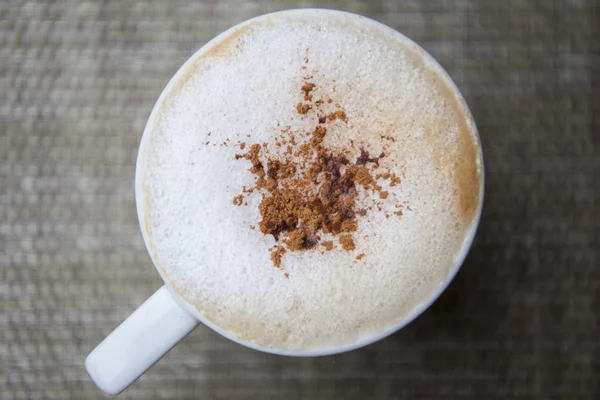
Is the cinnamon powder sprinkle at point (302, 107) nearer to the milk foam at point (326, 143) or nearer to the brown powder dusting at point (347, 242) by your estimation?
the milk foam at point (326, 143)

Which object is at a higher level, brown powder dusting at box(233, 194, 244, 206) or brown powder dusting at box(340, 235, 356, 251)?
brown powder dusting at box(233, 194, 244, 206)

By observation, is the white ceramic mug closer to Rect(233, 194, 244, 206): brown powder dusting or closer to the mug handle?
the mug handle

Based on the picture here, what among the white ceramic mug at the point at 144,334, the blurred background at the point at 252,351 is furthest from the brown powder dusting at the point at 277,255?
the blurred background at the point at 252,351

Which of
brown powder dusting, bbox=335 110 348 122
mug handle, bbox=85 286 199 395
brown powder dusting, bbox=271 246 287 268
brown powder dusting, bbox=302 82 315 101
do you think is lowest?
mug handle, bbox=85 286 199 395

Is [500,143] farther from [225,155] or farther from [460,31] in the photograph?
[225,155]

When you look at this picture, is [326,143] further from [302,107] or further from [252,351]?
[252,351]

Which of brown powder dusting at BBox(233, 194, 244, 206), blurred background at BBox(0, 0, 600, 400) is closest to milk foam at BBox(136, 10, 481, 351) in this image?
brown powder dusting at BBox(233, 194, 244, 206)
